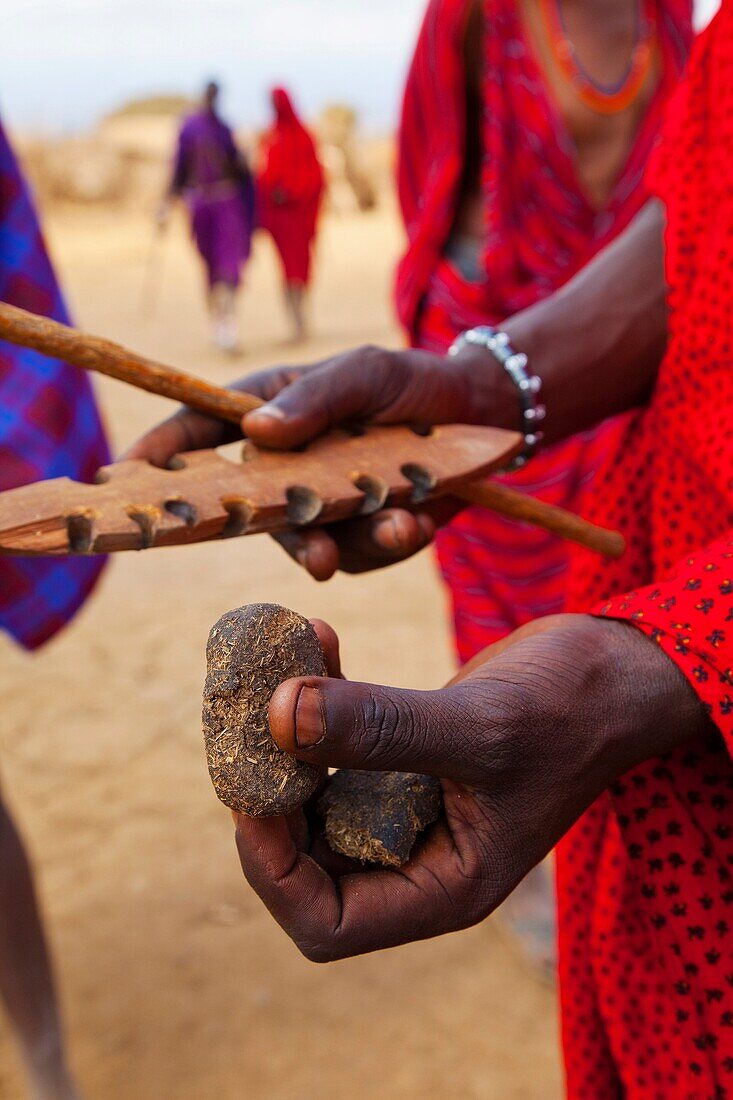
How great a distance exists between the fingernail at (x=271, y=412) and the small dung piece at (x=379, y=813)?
0.43 m

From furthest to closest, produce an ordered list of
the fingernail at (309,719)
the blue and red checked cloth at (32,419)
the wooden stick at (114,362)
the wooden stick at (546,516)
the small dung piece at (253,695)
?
the blue and red checked cloth at (32,419)
the wooden stick at (546,516)
the wooden stick at (114,362)
the small dung piece at (253,695)
the fingernail at (309,719)

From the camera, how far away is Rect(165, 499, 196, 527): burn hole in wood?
116 centimetres

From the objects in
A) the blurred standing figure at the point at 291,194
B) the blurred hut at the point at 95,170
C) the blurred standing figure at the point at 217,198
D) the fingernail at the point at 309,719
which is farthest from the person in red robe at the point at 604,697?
the blurred hut at the point at 95,170

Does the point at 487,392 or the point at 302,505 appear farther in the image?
the point at 487,392

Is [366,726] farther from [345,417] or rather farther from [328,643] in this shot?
[345,417]

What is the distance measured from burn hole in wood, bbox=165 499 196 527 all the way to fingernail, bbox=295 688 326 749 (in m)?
0.40

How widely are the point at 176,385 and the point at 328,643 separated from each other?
0.38 meters

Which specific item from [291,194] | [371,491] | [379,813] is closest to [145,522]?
[371,491]

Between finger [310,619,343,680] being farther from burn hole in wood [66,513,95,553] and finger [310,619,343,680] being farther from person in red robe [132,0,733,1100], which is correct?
burn hole in wood [66,513,95,553]

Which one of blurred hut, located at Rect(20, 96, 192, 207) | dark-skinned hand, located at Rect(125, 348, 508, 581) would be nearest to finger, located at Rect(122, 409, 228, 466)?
dark-skinned hand, located at Rect(125, 348, 508, 581)

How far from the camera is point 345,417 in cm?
136

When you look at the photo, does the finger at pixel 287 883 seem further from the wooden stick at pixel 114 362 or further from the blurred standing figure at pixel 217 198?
the blurred standing figure at pixel 217 198

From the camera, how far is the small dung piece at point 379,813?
36.4 inches

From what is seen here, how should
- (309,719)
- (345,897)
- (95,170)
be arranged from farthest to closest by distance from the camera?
(95,170), (345,897), (309,719)
